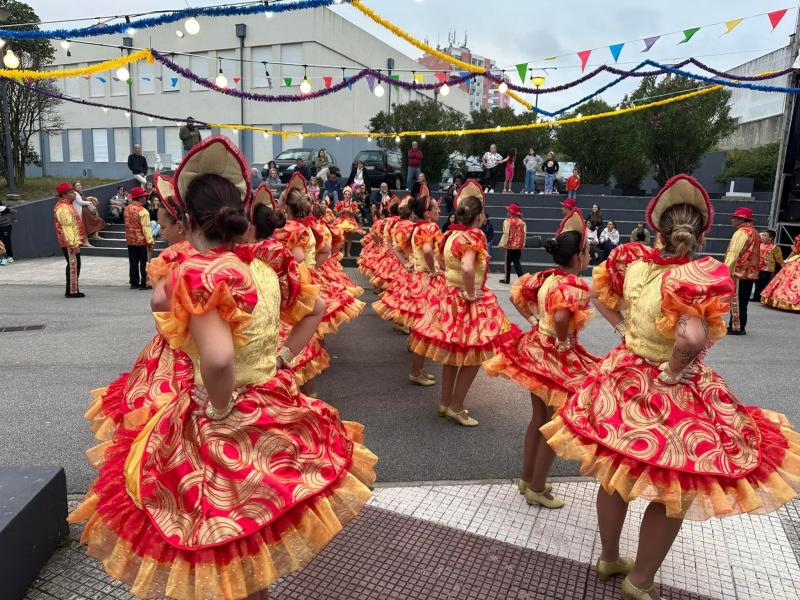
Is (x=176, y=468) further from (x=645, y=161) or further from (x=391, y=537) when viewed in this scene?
(x=645, y=161)

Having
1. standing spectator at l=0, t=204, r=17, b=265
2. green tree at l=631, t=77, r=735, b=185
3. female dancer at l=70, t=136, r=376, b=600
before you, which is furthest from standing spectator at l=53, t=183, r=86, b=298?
green tree at l=631, t=77, r=735, b=185

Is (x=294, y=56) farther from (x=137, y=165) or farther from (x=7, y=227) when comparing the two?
(x=7, y=227)

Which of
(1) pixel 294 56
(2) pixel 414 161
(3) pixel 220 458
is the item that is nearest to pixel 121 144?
(1) pixel 294 56

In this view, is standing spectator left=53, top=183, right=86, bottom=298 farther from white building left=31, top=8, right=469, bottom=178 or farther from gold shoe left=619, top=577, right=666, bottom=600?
white building left=31, top=8, right=469, bottom=178

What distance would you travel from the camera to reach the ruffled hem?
7.77ft

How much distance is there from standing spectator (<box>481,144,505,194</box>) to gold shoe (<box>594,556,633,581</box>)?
18.1 metres

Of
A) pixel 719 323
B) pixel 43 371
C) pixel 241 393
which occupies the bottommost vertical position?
pixel 43 371

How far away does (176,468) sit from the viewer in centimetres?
194

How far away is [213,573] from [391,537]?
1.68 m

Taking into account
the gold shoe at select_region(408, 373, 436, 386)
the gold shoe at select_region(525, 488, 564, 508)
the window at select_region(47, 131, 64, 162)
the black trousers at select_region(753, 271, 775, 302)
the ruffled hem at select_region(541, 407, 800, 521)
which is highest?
the window at select_region(47, 131, 64, 162)

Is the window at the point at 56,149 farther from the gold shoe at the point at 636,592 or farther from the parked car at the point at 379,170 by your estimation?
the gold shoe at the point at 636,592

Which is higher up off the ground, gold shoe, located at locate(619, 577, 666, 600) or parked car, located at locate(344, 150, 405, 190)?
parked car, located at locate(344, 150, 405, 190)

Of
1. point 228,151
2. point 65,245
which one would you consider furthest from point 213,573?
point 65,245

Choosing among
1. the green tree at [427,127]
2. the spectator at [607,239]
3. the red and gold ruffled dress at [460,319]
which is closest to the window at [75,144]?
the green tree at [427,127]
